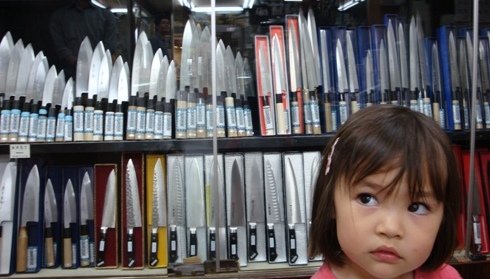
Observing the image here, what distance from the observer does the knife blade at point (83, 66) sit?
1.94 m

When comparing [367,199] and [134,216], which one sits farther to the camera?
[134,216]

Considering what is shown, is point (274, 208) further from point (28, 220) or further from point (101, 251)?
point (28, 220)

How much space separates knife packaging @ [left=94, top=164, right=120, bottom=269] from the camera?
188cm

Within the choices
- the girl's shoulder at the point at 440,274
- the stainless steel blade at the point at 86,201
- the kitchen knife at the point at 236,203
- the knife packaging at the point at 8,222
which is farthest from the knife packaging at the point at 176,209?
the girl's shoulder at the point at 440,274

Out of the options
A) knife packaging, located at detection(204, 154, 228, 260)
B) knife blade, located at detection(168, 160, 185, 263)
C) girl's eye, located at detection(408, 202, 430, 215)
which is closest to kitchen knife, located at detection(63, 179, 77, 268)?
knife blade, located at detection(168, 160, 185, 263)

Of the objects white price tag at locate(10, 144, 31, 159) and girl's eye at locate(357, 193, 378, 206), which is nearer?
girl's eye at locate(357, 193, 378, 206)

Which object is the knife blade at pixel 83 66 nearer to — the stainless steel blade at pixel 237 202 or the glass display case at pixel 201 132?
the glass display case at pixel 201 132

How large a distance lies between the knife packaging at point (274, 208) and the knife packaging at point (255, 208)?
2 centimetres

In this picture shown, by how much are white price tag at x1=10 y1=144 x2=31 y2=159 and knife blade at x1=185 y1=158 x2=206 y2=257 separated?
0.68 m

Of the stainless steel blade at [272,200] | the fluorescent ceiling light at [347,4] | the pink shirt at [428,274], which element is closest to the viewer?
the pink shirt at [428,274]

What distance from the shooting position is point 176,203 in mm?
1909

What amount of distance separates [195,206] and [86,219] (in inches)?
19.5

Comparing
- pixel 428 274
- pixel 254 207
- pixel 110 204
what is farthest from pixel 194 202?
pixel 428 274

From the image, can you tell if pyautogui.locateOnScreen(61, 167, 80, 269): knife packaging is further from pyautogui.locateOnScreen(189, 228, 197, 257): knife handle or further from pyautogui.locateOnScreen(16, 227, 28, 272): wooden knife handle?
pyautogui.locateOnScreen(189, 228, 197, 257): knife handle
